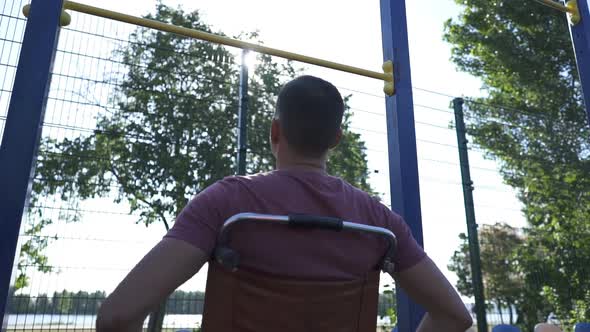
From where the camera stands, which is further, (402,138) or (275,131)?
(402,138)

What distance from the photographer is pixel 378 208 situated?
3.45ft

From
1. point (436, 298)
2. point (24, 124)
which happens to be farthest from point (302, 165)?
point (24, 124)

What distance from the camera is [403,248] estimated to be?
1.04 m

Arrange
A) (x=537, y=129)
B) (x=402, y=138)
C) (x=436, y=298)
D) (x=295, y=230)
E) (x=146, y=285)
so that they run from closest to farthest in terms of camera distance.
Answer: (x=146, y=285) → (x=295, y=230) → (x=436, y=298) → (x=402, y=138) → (x=537, y=129)

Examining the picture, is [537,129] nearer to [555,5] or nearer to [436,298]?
[555,5]

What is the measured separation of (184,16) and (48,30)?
25.5ft

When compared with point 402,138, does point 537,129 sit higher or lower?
higher

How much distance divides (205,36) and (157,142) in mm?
1728

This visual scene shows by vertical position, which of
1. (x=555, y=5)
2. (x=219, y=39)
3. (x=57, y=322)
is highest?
(x=555, y=5)

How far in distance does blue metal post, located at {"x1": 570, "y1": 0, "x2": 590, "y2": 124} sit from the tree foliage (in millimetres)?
1762

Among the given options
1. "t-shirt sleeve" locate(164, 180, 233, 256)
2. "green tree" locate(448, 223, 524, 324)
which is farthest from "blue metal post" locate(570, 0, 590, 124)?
"t-shirt sleeve" locate(164, 180, 233, 256)

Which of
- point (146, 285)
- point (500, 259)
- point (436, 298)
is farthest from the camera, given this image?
point (500, 259)

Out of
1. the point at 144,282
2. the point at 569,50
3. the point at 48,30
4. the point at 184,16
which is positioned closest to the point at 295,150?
the point at 144,282

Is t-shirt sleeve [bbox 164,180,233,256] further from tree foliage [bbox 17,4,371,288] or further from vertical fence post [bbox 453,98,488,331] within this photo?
vertical fence post [bbox 453,98,488,331]
